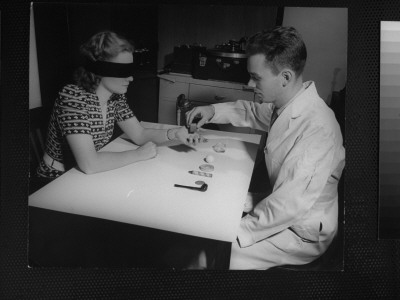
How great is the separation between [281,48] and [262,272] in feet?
2.65

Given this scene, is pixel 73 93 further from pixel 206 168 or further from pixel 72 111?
pixel 206 168

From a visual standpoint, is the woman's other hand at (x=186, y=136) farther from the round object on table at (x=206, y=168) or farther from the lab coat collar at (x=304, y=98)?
the lab coat collar at (x=304, y=98)

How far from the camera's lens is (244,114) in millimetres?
1385

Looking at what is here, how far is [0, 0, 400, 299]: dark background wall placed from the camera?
1.34 metres

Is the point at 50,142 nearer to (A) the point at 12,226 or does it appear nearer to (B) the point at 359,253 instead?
(A) the point at 12,226

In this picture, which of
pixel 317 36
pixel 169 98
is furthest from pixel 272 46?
pixel 169 98

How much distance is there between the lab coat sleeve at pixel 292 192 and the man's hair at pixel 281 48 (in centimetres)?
24

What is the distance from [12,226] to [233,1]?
1.14 metres

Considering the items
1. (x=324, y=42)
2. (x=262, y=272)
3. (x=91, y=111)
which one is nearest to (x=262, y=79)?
(x=324, y=42)

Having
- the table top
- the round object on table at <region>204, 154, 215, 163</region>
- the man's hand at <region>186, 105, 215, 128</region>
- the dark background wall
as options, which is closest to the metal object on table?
the table top

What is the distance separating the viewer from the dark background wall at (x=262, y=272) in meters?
1.34

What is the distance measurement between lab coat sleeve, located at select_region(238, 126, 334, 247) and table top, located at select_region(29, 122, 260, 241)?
104mm

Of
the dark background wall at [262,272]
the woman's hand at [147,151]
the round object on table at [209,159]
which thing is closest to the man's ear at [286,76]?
the dark background wall at [262,272]

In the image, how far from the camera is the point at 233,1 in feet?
4.39
